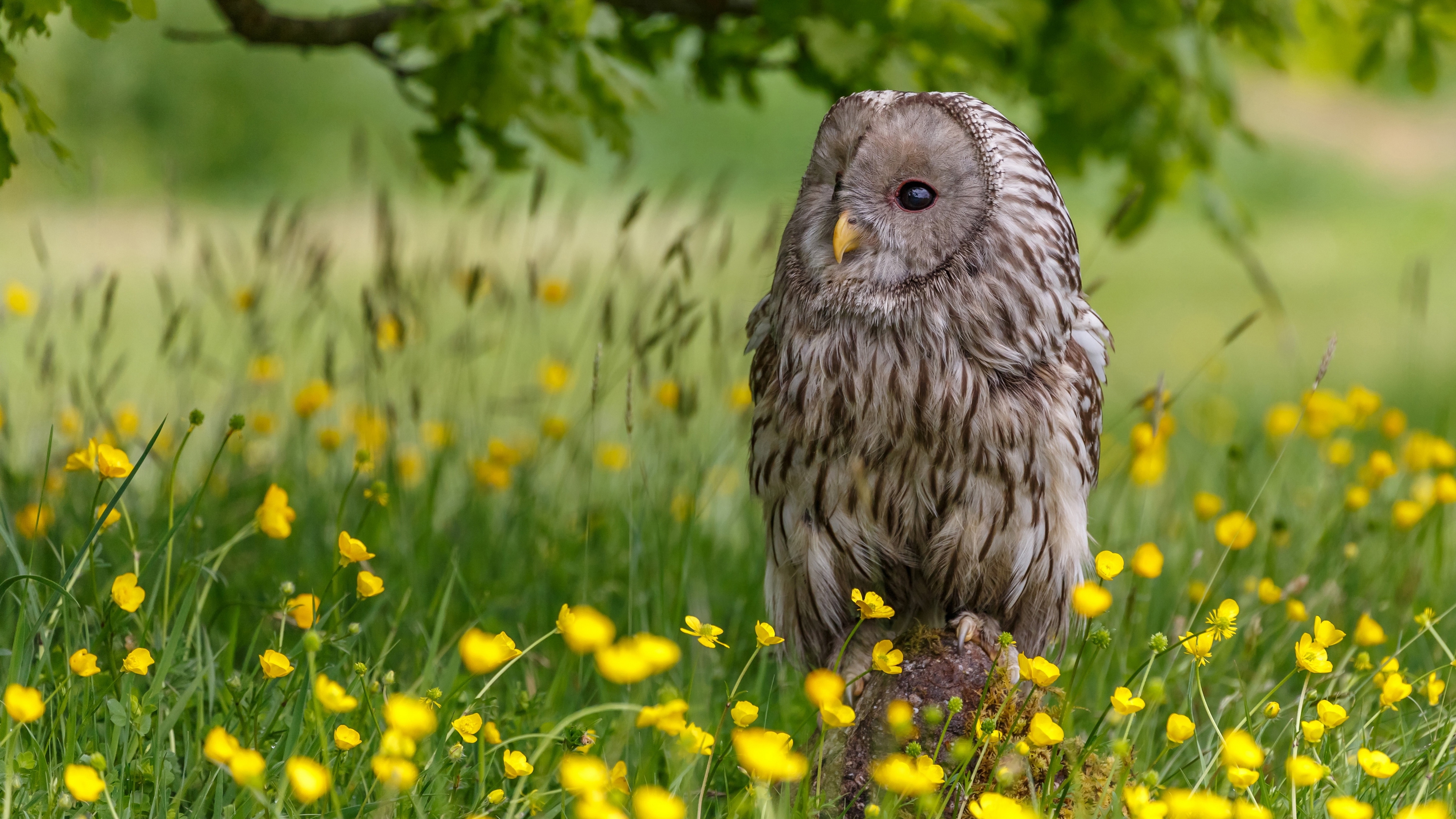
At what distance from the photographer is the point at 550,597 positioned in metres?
3.30

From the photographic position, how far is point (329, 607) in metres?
2.31

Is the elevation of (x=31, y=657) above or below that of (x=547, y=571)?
above

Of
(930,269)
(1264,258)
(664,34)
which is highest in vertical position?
(664,34)

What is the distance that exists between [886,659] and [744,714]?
24cm

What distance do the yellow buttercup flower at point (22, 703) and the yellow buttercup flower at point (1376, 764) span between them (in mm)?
1764

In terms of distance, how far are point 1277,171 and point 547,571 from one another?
1298 centimetres

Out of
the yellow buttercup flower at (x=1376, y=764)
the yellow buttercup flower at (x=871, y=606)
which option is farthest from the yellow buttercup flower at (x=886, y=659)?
the yellow buttercup flower at (x=1376, y=764)

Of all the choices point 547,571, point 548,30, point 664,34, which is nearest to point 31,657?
point 547,571

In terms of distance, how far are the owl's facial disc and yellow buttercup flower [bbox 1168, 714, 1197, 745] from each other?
88 cm

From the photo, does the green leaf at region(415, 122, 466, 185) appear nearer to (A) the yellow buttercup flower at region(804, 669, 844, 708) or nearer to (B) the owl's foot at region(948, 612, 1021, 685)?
(B) the owl's foot at region(948, 612, 1021, 685)

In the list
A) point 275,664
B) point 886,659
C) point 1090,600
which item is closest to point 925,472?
point 886,659

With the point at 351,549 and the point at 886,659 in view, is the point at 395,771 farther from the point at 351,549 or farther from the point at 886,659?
the point at 886,659

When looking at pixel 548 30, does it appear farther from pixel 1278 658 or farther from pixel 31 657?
pixel 1278 658

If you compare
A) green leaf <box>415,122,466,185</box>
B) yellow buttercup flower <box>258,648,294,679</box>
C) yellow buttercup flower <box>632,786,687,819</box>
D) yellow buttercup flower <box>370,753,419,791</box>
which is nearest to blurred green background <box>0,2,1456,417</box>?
green leaf <box>415,122,466,185</box>
